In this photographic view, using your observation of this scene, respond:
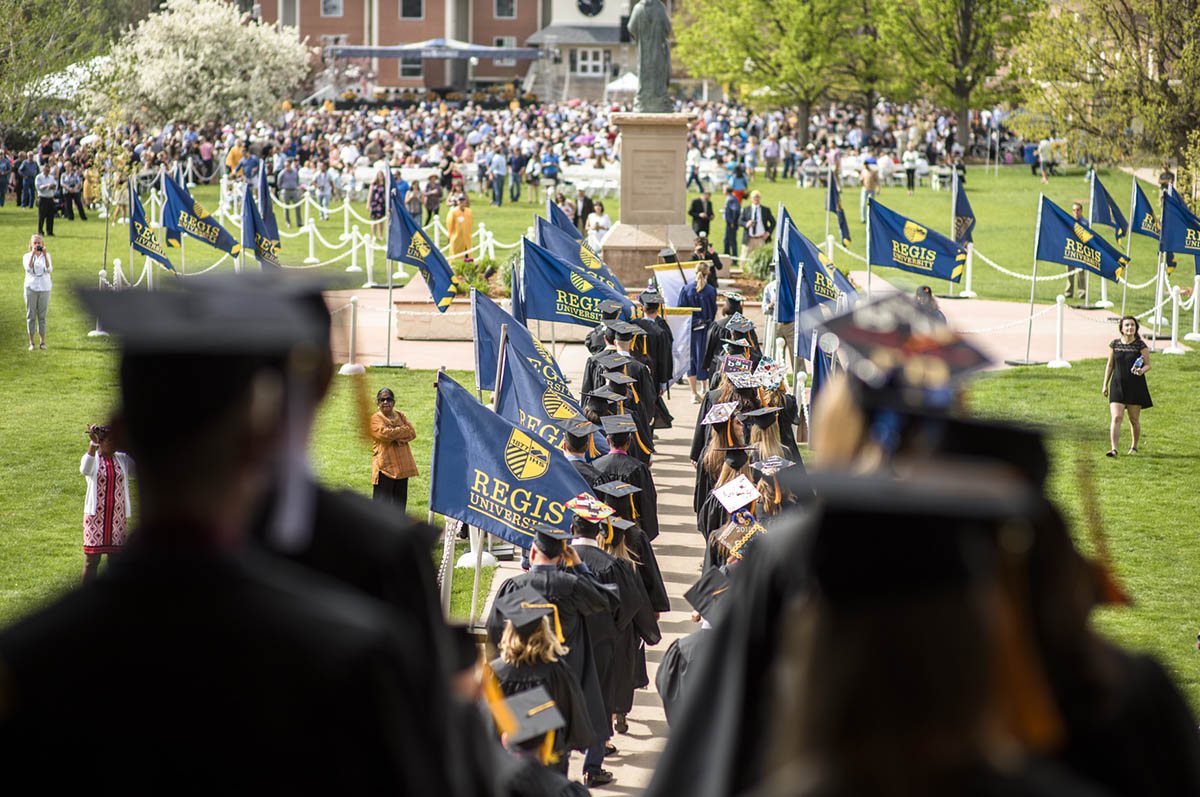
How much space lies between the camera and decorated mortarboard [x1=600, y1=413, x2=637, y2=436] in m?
11.5

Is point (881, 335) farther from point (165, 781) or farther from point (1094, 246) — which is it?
point (1094, 246)

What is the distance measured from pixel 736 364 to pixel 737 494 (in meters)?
4.54

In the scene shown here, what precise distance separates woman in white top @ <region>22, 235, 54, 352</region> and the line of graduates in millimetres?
20131

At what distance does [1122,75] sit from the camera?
111 feet

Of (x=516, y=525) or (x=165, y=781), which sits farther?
(x=516, y=525)

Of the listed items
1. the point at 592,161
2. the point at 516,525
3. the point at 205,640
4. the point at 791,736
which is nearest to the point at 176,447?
the point at 205,640

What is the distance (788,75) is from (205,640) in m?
57.2

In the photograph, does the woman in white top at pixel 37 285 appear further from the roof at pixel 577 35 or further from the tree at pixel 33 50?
the roof at pixel 577 35

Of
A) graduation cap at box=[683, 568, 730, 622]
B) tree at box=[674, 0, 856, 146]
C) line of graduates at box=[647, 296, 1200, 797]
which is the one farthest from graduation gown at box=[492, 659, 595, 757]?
tree at box=[674, 0, 856, 146]

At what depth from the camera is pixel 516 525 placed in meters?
8.84

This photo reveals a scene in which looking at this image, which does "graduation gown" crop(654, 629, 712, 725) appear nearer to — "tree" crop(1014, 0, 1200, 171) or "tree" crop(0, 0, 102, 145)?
"tree" crop(1014, 0, 1200, 171)

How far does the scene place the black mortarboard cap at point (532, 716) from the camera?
5484 millimetres

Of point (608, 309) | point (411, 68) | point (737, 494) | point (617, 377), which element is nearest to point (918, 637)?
point (737, 494)

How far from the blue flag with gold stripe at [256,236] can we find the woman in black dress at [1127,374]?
11087mm
